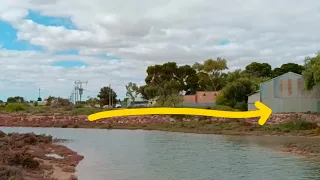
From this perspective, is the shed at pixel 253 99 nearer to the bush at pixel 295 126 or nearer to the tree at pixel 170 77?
the bush at pixel 295 126

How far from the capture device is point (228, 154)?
25500mm

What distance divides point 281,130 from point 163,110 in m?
27.2

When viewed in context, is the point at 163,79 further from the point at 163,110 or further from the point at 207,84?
the point at 163,110

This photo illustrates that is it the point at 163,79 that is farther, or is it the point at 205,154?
the point at 163,79

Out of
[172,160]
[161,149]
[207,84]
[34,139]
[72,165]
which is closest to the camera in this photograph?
[72,165]

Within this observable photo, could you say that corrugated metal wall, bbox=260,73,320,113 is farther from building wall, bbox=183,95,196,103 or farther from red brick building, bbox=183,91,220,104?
building wall, bbox=183,95,196,103

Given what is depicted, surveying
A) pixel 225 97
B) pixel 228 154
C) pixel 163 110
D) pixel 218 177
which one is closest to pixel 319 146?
pixel 228 154

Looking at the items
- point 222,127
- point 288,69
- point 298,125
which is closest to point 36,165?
point 298,125

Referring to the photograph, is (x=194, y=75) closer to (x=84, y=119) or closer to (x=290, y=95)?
(x=84, y=119)

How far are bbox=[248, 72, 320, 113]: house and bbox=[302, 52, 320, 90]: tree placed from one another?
5.34 ft

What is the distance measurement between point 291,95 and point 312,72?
4.49m

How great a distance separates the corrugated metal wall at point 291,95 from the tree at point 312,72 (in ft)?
5.81

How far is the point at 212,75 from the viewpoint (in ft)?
294

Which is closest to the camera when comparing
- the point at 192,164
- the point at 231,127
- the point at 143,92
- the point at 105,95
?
the point at 192,164
